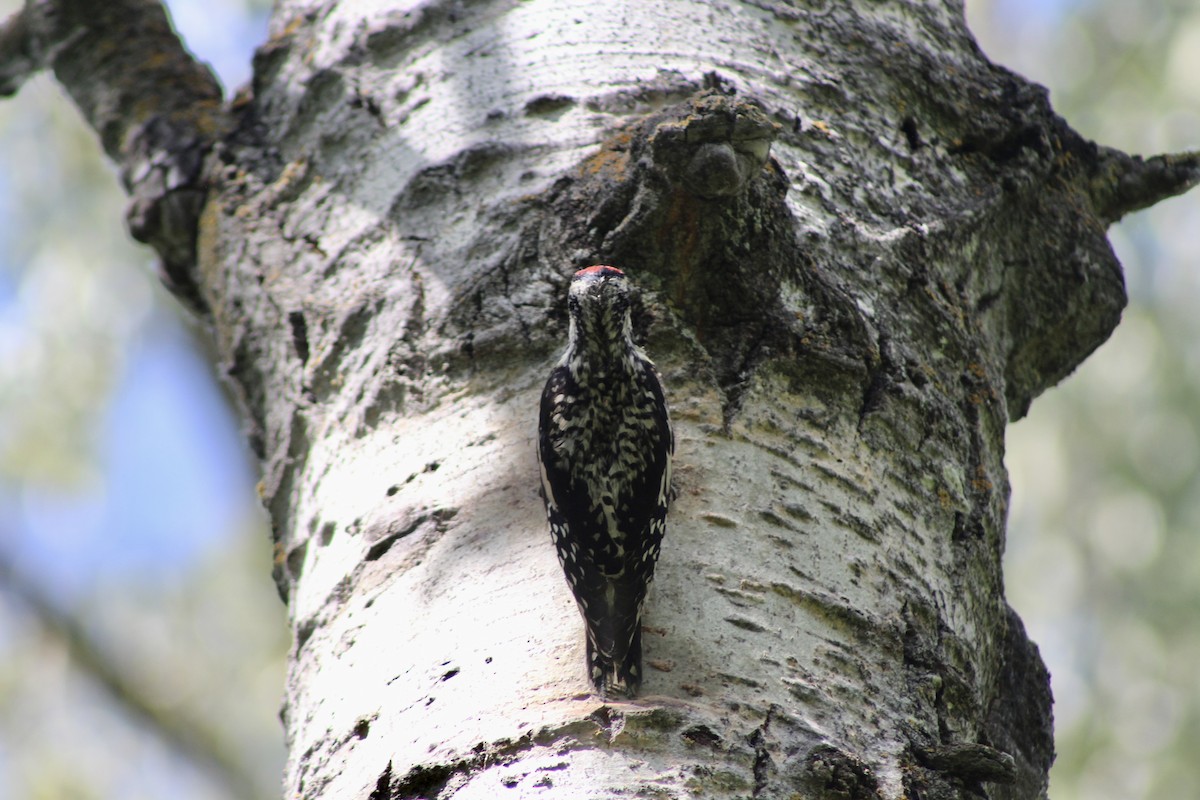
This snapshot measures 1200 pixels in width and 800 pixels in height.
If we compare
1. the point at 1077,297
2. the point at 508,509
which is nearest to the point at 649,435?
the point at 508,509

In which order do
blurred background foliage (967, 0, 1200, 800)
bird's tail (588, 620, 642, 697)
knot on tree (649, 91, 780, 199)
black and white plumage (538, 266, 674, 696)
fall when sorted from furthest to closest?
blurred background foliage (967, 0, 1200, 800) < knot on tree (649, 91, 780, 199) < black and white plumage (538, 266, 674, 696) < bird's tail (588, 620, 642, 697)

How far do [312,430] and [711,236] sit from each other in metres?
1.09

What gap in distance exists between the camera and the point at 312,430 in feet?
9.78

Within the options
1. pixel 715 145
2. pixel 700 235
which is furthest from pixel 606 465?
pixel 715 145

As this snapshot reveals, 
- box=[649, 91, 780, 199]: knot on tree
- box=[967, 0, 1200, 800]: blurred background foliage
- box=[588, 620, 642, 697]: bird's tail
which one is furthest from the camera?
box=[967, 0, 1200, 800]: blurred background foliage

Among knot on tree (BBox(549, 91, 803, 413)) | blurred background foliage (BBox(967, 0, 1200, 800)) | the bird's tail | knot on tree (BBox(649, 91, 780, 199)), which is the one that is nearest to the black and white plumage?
the bird's tail

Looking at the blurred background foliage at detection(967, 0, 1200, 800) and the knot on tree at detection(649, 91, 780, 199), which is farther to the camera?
the blurred background foliage at detection(967, 0, 1200, 800)

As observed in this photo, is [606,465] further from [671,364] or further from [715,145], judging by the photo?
[715,145]

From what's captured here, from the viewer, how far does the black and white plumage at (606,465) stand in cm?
221

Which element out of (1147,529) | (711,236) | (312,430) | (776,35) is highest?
(1147,529)

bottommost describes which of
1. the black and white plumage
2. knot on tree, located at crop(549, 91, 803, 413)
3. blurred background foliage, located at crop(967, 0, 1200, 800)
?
the black and white plumage

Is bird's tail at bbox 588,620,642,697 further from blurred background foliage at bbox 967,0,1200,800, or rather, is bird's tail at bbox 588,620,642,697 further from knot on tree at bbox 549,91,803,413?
blurred background foliage at bbox 967,0,1200,800

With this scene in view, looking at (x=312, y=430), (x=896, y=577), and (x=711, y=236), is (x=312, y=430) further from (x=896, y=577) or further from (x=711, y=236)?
(x=896, y=577)

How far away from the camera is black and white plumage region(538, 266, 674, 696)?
221 centimetres
